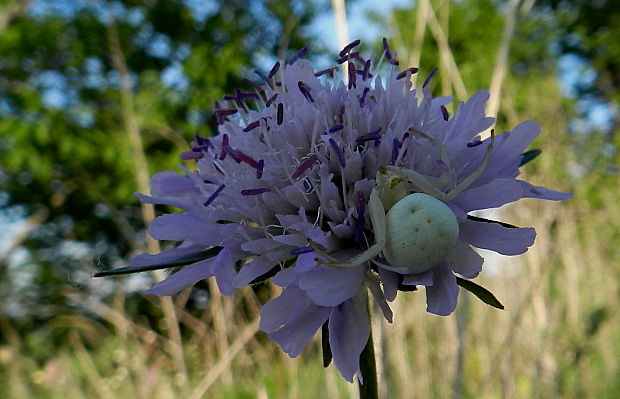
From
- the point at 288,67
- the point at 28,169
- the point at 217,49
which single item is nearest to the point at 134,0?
the point at 217,49

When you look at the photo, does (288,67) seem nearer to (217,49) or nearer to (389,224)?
(389,224)

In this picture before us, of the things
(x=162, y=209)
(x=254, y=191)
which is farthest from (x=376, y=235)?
(x=162, y=209)

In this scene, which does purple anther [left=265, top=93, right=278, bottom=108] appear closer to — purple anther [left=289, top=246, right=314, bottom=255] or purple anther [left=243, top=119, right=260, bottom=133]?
purple anther [left=243, top=119, right=260, bottom=133]

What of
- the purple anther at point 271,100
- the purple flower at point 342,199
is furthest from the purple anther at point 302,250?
the purple anther at point 271,100

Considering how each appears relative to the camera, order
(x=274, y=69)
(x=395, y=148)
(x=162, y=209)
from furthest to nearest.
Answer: (x=162, y=209) < (x=274, y=69) < (x=395, y=148)

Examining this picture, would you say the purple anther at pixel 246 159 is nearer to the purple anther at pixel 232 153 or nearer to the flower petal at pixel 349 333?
the purple anther at pixel 232 153

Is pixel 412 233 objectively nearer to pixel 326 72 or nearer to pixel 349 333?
pixel 349 333
